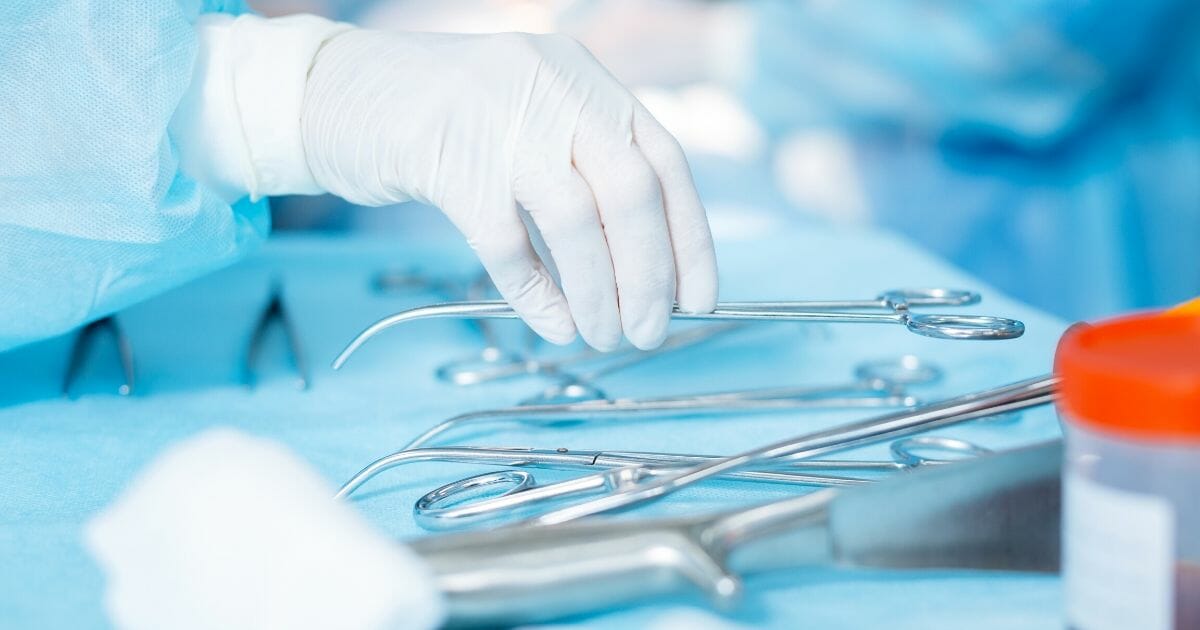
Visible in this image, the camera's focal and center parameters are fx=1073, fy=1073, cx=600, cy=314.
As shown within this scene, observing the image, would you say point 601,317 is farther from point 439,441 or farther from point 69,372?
point 69,372

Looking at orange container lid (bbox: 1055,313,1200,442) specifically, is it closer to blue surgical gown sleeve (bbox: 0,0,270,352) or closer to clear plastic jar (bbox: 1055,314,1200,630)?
clear plastic jar (bbox: 1055,314,1200,630)

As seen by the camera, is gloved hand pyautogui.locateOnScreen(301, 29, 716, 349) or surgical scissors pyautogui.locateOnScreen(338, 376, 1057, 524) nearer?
surgical scissors pyautogui.locateOnScreen(338, 376, 1057, 524)

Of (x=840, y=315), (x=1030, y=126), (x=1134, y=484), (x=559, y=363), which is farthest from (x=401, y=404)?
(x=1030, y=126)

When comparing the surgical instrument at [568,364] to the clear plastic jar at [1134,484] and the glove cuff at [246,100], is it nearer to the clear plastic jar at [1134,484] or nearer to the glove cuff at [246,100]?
the glove cuff at [246,100]

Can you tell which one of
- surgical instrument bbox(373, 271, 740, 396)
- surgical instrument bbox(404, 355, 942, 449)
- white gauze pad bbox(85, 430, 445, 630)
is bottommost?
surgical instrument bbox(373, 271, 740, 396)

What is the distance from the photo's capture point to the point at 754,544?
0.56 m

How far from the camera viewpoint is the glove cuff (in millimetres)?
933

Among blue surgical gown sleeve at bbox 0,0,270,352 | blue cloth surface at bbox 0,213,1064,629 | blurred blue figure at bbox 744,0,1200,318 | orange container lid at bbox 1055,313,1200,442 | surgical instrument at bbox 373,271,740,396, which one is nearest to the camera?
orange container lid at bbox 1055,313,1200,442

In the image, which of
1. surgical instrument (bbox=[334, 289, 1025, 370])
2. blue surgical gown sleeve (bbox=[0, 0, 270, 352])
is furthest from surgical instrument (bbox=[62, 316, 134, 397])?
surgical instrument (bbox=[334, 289, 1025, 370])

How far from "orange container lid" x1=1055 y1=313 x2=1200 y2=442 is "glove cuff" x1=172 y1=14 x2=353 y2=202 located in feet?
2.23

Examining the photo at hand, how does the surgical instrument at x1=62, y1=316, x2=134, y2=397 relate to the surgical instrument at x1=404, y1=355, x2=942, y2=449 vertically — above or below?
below

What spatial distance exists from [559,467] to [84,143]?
1.51ft

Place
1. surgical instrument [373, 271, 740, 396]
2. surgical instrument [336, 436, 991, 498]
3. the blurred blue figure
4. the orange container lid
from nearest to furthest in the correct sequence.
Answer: the orange container lid < surgical instrument [336, 436, 991, 498] < surgical instrument [373, 271, 740, 396] < the blurred blue figure

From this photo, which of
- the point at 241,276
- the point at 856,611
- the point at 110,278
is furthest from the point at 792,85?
the point at 856,611
